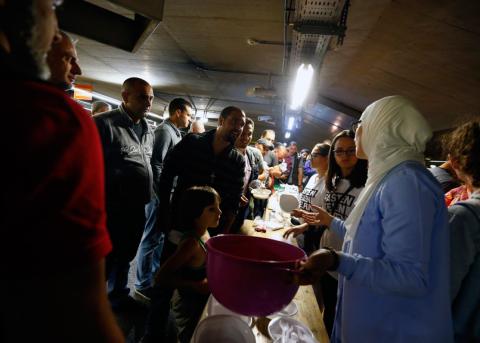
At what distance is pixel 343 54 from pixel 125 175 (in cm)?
457

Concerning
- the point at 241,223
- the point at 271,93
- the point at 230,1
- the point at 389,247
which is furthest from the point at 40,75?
the point at 271,93

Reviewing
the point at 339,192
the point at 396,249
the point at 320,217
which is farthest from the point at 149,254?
the point at 396,249

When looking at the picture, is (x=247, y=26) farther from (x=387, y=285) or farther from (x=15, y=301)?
(x=15, y=301)

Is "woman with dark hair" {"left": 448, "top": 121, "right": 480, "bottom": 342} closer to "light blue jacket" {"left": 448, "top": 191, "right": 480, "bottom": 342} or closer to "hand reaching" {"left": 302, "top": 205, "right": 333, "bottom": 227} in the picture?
"light blue jacket" {"left": 448, "top": 191, "right": 480, "bottom": 342}

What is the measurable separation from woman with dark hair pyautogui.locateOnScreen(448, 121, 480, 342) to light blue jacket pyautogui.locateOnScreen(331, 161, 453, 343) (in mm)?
385

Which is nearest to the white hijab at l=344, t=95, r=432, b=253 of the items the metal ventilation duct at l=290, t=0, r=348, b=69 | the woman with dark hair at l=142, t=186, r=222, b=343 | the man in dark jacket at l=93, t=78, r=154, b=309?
the woman with dark hair at l=142, t=186, r=222, b=343

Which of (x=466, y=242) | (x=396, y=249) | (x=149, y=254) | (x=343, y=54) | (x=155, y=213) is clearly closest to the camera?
(x=396, y=249)

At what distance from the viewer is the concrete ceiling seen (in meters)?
3.57

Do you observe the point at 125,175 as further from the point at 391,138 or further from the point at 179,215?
the point at 391,138

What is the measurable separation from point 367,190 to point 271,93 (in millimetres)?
5324

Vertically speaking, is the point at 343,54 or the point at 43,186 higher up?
the point at 343,54

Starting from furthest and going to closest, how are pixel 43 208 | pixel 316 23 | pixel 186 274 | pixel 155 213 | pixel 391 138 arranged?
pixel 155 213 < pixel 316 23 < pixel 186 274 < pixel 391 138 < pixel 43 208

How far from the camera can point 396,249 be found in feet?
3.16

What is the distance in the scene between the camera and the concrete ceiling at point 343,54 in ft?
11.7
